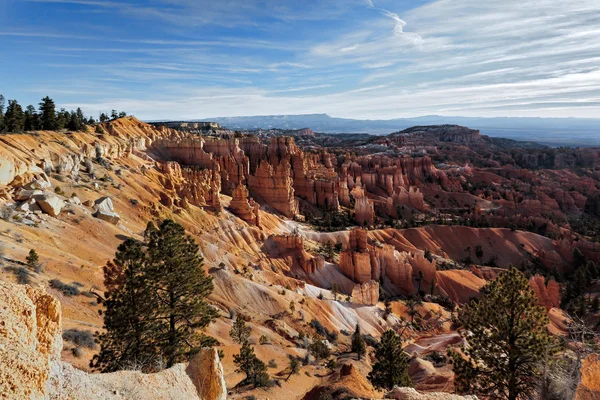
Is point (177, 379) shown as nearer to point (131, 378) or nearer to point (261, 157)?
point (131, 378)

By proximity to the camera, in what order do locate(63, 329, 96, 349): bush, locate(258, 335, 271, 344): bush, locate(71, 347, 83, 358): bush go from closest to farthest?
locate(71, 347, 83, 358): bush, locate(63, 329, 96, 349): bush, locate(258, 335, 271, 344): bush

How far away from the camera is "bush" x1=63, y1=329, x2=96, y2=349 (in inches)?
590

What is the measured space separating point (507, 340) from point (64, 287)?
20.7 metres

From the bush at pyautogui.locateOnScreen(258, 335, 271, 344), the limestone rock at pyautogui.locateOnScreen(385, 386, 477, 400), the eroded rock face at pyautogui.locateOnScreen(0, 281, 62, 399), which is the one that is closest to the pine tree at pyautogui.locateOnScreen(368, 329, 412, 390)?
the bush at pyautogui.locateOnScreen(258, 335, 271, 344)

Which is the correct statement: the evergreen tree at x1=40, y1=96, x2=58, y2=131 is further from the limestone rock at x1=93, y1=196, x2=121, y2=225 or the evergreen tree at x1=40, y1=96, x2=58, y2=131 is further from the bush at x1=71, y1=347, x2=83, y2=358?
the bush at x1=71, y1=347, x2=83, y2=358

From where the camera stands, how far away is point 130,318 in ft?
46.0

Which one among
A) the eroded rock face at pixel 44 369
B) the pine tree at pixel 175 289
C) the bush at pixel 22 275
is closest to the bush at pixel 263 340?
the pine tree at pixel 175 289

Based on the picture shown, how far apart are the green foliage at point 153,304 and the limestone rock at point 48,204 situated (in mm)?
16220

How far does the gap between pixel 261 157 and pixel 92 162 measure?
142 feet

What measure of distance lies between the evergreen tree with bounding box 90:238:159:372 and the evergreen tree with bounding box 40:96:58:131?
56628 mm

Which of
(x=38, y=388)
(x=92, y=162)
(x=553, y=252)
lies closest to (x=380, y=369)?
(x=38, y=388)

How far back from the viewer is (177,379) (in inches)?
359

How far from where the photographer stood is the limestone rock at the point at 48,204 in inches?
1064

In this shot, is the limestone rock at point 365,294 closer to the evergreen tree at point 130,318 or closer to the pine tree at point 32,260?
the evergreen tree at point 130,318
